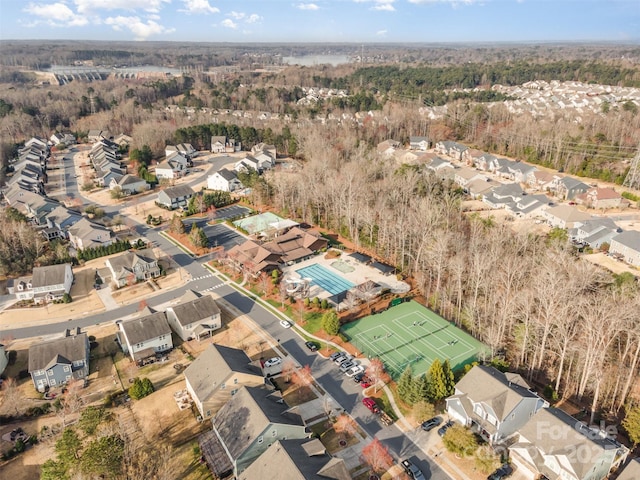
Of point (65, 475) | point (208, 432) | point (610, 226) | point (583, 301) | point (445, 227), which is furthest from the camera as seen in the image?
point (610, 226)

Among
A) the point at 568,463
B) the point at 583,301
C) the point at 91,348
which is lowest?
the point at 91,348

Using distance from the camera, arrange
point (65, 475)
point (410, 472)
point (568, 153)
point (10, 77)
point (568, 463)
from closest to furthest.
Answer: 1. point (65, 475)
2. point (568, 463)
3. point (410, 472)
4. point (568, 153)
5. point (10, 77)

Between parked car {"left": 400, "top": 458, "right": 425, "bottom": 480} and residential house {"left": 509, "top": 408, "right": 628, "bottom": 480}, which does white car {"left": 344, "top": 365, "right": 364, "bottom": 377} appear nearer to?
parked car {"left": 400, "top": 458, "right": 425, "bottom": 480}

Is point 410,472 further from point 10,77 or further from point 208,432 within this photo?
point 10,77

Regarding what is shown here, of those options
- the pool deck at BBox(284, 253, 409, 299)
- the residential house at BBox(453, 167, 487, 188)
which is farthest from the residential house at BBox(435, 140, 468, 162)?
the pool deck at BBox(284, 253, 409, 299)

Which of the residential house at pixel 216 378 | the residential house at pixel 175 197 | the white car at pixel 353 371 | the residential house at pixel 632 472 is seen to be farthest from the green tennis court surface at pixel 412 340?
the residential house at pixel 175 197

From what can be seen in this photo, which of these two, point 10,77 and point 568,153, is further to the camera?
point 10,77

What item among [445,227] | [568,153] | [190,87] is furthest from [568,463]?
[190,87]

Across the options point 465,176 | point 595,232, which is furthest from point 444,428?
point 465,176

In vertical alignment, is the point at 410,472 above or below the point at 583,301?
below

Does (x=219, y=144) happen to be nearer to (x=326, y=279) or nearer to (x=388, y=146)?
(x=388, y=146)
